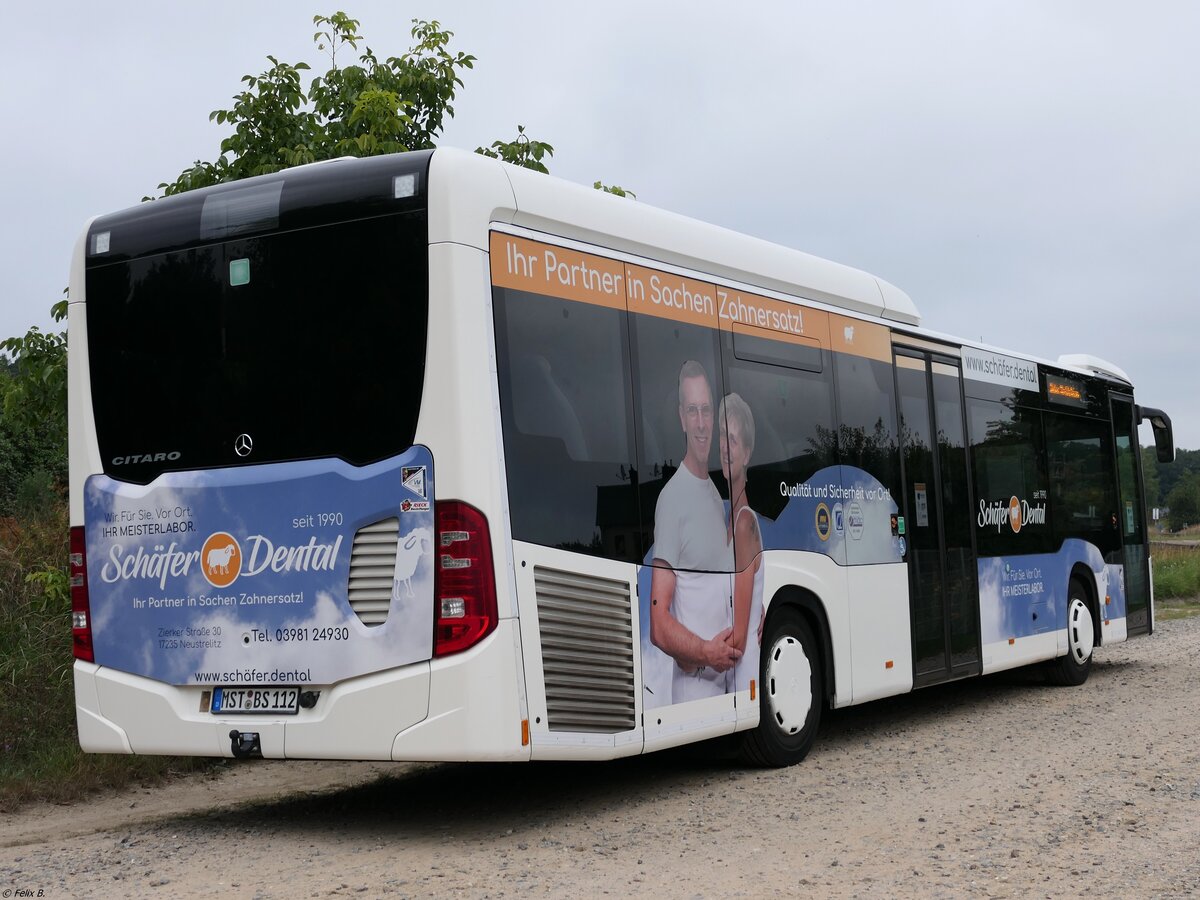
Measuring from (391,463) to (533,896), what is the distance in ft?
6.99

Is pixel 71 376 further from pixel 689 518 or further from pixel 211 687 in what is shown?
pixel 689 518

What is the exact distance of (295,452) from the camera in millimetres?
6949

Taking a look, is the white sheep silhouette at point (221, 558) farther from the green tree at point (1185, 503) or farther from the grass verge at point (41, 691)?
the green tree at point (1185, 503)

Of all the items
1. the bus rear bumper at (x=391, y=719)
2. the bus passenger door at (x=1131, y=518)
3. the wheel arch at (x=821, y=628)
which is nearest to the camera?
the bus rear bumper at (x=391, y=719)

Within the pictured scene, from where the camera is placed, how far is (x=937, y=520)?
36.6 ft

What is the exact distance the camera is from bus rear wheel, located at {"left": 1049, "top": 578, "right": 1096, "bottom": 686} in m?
13.6

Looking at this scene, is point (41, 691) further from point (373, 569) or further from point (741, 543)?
point (741, 543)

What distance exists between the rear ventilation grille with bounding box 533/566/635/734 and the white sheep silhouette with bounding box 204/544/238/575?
159 centimetres

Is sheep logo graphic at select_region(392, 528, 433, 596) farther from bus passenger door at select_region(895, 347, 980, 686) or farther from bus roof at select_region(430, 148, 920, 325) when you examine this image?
bus passenger door at select_region(895, 347, 980, 686)

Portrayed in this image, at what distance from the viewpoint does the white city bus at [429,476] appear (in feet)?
21.6

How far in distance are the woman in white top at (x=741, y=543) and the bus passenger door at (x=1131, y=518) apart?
7.63 m

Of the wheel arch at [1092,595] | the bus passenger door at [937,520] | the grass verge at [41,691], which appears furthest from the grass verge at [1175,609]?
the grass verge at [41,691]

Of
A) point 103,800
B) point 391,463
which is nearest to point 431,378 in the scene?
point 391,463

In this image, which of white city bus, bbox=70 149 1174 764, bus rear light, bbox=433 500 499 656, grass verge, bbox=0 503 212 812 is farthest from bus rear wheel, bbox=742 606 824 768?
grass verge, bbox=0 503 212 812
